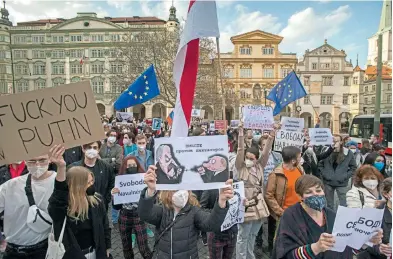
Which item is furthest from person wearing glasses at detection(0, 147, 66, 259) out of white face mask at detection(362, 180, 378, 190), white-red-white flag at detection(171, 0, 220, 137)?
white face mask at detection(362, 180, 378, 190)

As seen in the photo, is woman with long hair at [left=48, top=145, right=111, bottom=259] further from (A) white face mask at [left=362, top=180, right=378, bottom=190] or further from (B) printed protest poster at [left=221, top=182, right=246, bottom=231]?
(A) white face mask at [left=362, top=180, right=378, bottom=190]

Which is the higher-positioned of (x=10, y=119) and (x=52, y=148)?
(x=10, y=119)

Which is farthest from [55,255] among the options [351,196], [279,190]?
[351,196]

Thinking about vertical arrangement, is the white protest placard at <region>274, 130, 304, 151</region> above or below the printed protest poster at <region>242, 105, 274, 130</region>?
below

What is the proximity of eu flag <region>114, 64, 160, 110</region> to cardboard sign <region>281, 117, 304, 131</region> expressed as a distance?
3023mm

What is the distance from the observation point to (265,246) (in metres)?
5.40

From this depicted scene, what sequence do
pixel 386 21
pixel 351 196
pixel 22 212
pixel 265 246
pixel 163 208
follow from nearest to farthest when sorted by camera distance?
pixel 22 212
pixel 163 208
pixel 351 196
pixel 265 246
pixel 386 21

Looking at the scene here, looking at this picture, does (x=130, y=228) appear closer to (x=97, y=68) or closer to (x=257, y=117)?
(x=257, y=117)

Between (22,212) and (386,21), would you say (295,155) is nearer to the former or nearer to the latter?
(22,212)

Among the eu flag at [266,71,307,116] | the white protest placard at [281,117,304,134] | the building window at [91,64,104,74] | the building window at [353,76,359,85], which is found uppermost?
the building window at [91,64,104,74]

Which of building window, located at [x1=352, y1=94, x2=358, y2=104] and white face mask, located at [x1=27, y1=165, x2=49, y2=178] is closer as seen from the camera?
white face mask, located at [x1=27, y1=165, x2=49, y2=178]

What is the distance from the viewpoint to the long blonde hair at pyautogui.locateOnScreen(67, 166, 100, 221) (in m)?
3.03

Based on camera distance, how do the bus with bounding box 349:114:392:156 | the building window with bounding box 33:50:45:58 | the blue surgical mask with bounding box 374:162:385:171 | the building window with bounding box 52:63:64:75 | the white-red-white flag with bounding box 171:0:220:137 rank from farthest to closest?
1. the building window with bounding box 33:50:45:58
2. the building window with bounding box 52:63:64:75
3. the bus with bounding box 349:114:392:156
4. the blue surgical mask with bounding box 374:162:385:171
5. the white-red-white flag with bounding box 171:0:220:137

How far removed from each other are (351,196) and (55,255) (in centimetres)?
318
